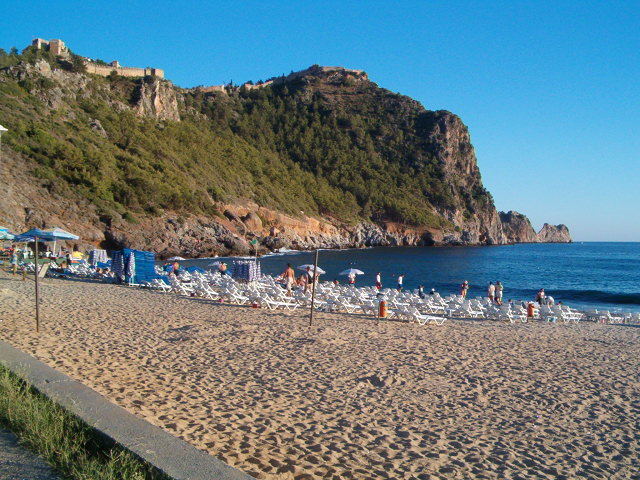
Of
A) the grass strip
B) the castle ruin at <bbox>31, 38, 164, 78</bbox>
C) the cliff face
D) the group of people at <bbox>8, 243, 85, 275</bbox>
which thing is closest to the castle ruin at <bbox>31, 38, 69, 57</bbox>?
the castle ruin at <bbox>31, 38, 164, 78</bbox>

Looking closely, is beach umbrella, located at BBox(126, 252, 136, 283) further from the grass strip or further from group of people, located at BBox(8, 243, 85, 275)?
the grass strip

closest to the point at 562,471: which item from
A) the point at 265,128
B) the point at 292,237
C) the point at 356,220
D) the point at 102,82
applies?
the point at 292,237

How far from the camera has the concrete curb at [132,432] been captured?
332 cm

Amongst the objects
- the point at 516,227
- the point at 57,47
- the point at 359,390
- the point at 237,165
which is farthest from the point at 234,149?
the point at 516,227

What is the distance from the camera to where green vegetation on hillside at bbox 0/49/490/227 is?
Result: 1954 inches

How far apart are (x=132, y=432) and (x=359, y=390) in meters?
3.89

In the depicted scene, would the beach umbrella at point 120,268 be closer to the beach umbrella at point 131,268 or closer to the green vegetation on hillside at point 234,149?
the beach umbrella at point 131,268

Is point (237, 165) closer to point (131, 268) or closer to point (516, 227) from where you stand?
point (131, 268)

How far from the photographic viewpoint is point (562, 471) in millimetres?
4828

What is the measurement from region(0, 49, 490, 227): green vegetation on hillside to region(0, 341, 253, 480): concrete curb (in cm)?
4223

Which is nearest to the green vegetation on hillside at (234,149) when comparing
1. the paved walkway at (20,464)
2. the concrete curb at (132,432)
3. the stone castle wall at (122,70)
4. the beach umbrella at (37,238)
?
the stone castle wall at (122,70)

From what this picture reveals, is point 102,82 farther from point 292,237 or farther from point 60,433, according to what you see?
point 60,433

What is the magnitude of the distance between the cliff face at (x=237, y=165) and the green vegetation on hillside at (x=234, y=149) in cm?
26

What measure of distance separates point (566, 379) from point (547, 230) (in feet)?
668
